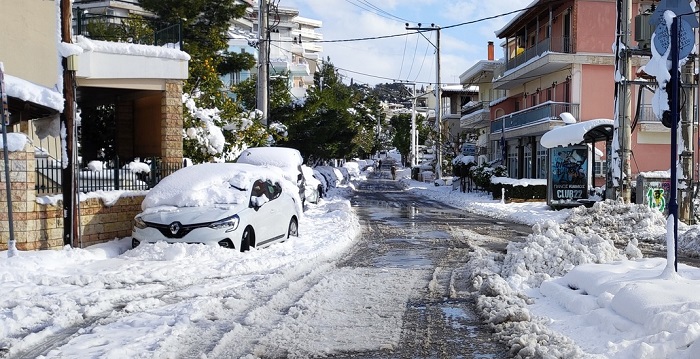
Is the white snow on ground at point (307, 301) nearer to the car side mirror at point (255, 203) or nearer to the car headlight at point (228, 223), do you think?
the car headlight at point (228, 223)

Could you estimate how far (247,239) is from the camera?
498 inches

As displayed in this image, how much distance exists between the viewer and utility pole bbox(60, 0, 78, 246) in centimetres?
1254

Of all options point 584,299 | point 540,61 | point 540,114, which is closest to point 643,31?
point 540,114

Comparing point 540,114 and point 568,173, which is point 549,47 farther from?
point 568,173

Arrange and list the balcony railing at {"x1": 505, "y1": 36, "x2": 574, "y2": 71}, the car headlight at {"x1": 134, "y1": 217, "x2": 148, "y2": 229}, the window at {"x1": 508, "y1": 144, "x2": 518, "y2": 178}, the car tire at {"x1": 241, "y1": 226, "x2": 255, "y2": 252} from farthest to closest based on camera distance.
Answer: the window at {"x1": 508, "y1": 144, "x2": 518, "y2": 178} → the balcony railing at {"x1": 505, "y1": 36, "x2": 574, "y2": 71} → the car tire at {"x1": 241, "y1": 226, "x2": 255, "y2": 252} → the car headlight at {"x1": 134, "y1": 217, "x2": 148, "y2": 229}

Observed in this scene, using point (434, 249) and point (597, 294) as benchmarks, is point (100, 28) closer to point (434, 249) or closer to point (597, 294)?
point (434, 249)

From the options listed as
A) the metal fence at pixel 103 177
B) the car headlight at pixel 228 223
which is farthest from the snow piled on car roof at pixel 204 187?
the metal fence at pixel 103 177

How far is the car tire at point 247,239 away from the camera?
12531mm

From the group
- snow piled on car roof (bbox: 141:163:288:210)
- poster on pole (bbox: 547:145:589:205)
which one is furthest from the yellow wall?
poster on pole (bbox: 547:145:589:205)

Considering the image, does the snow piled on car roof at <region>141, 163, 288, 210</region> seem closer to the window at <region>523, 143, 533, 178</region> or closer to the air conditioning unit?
the air conditioning unit

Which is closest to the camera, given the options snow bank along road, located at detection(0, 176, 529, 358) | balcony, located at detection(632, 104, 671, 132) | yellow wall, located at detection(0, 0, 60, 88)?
snow bank along road, located at detection(0, 176, 529, 358)

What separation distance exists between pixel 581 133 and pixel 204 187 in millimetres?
15235

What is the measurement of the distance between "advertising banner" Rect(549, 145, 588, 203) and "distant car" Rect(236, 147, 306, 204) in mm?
8987

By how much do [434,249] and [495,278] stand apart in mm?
4663
